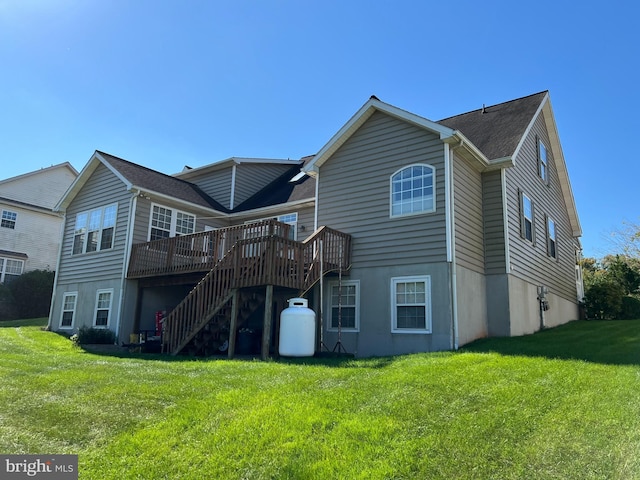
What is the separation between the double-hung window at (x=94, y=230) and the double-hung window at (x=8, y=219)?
500 inches

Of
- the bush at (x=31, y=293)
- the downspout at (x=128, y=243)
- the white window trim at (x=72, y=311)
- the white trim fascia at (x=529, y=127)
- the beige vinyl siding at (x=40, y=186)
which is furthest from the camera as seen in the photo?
the beige vinyl siding at (x=40, y=186)

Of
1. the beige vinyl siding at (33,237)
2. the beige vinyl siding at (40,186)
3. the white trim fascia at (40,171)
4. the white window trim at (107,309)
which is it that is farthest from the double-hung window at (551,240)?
the white trim fascia at (40,171)

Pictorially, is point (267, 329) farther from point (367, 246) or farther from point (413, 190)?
point (413, 190)

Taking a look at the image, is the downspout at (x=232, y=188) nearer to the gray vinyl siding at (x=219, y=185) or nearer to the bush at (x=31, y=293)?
the gray vinyl siding at (x=219, y=185)

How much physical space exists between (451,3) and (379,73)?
9.23ft

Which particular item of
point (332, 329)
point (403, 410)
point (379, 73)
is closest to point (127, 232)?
point (332, 329)

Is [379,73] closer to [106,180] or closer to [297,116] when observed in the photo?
[297,116]

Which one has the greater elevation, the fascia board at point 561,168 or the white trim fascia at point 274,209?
the fascia board at point 561,168

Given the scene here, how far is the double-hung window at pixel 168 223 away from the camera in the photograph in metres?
16.6

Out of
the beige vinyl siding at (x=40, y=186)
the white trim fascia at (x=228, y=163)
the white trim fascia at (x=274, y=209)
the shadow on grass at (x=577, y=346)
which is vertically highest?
the beige vinyl siding at (x=40, y=186)

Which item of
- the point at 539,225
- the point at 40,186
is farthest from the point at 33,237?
the point at 539,225

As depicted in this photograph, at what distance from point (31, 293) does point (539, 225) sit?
25058 millimetres

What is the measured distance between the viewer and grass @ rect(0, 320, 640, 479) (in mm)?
4426

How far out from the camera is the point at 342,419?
5461 mm
